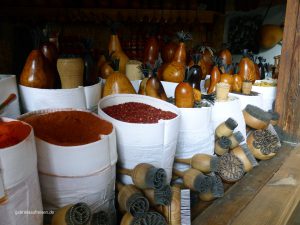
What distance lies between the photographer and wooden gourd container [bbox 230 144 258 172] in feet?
4.67

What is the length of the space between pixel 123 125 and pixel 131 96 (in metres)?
0.26

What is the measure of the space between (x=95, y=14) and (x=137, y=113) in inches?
94.7

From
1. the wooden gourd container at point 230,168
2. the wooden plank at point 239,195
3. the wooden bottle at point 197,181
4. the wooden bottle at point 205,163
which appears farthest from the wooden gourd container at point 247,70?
the wooden bottle at point 197,181

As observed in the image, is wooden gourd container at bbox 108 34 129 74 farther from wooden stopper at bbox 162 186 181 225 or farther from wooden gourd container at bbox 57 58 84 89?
wooden stopper at bbox 162 186 181 225

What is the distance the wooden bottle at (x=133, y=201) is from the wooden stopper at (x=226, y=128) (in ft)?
2.12

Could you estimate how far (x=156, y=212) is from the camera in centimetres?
86

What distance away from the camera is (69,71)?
1156 millimetres

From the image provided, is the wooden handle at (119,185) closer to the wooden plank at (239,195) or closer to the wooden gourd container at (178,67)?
the wooden plank at (239,195)

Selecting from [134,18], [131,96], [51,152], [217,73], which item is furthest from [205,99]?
[134,18]

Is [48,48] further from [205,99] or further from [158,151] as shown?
[205,99]

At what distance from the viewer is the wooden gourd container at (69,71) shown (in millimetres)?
1153

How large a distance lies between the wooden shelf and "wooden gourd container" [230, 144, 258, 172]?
2060mm

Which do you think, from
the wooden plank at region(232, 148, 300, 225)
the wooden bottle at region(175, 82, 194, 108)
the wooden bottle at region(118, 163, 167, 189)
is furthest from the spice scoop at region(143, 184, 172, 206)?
the wooden bottle at region(175, 82, 194, 108)

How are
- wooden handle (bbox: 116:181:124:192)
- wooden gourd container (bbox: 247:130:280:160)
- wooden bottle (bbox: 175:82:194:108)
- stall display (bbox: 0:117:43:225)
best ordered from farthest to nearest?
wooden gourd container (bbox: 247:130:280:160) → wooden bottle (bbox: 175:82:194:108) → wooden handle (bbox: 116:181:124:192) → stall display (bbox: 0:117:43:225)
